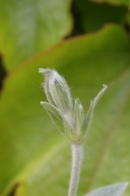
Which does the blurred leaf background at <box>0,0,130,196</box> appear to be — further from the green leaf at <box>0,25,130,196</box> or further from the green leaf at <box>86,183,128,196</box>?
the green leaf at <box>86,183,128,196</box>

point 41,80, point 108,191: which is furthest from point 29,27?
point 108,191

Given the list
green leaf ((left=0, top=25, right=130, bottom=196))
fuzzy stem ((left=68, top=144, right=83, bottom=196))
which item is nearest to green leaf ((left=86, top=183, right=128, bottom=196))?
fuzzy stem ((left=68, top=144, right=83, bottom=196))

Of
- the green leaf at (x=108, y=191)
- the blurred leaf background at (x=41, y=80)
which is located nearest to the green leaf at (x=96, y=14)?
the blurred leaf background at (x=41, y=80)

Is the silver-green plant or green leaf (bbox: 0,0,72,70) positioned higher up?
green leaf (bbox: 0,0,72,70)

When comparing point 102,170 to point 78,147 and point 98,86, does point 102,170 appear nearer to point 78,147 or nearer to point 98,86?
point 98,86

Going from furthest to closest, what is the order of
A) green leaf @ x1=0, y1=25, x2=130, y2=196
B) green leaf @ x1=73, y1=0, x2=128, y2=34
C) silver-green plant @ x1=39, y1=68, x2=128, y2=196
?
green leaf @ x1=73, y1=0, x2=128, y2=34 → green leaf @ x1=0, y1=25, x2=130, y2=196 → silver-green plant @ x1=39, y1=68, x2=128, y2=196

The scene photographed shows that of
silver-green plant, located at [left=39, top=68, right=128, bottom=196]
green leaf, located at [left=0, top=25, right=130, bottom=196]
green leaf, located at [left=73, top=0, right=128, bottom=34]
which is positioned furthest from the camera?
green leaf, located at [left=73, top=0, right=128, bottom=34]

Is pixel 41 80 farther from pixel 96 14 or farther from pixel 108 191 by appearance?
pixel 108 191

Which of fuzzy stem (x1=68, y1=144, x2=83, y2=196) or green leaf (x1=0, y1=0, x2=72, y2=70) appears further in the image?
green leaf (x1=0, y1=0, x2=72, y2=70)

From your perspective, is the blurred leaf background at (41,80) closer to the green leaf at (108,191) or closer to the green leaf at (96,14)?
the green leaf at (96,14)
